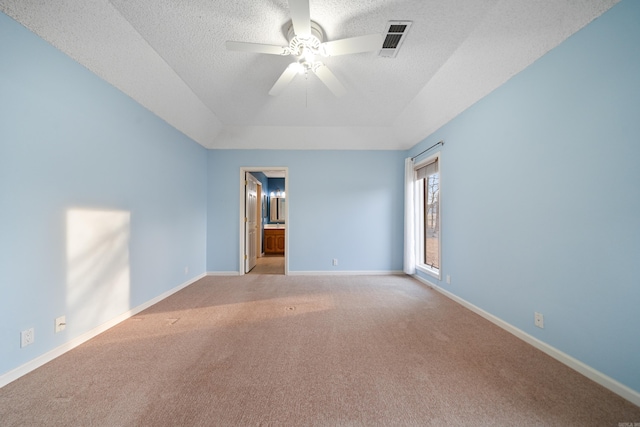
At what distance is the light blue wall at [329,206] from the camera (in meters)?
4.54

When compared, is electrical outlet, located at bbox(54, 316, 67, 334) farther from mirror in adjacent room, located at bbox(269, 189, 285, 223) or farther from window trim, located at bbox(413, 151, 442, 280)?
mirror in adjacent room, located at bbox(269, 189, 285, 223)

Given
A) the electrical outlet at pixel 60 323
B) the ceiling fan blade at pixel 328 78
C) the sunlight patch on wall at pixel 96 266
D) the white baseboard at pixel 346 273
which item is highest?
the ceiling fan blade at pixel 328 78

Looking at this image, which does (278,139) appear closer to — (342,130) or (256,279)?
(342,130)

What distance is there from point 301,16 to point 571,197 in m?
2.44

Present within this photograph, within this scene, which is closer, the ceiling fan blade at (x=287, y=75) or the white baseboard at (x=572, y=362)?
the white baseboard at (x=572, y=362)

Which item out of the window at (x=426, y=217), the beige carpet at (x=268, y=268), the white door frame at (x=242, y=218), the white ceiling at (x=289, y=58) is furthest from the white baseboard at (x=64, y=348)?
the window at (x=426, y=217)

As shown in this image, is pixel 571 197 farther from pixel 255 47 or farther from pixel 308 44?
pixel 255 47

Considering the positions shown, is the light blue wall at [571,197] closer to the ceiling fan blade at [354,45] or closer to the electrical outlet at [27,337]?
the ceiling fan blade at [354,45]

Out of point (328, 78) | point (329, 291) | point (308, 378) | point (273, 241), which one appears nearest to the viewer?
point (308, 378)

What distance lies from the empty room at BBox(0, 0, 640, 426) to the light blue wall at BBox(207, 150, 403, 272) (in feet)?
3.62

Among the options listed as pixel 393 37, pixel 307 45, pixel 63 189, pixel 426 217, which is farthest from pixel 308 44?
pixel 426 217

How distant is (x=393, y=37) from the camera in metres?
2.14

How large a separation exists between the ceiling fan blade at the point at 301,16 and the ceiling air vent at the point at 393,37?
785 mm

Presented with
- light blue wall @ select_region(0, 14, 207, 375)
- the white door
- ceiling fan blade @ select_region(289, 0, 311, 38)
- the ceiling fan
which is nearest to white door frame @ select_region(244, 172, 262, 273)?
the white door
